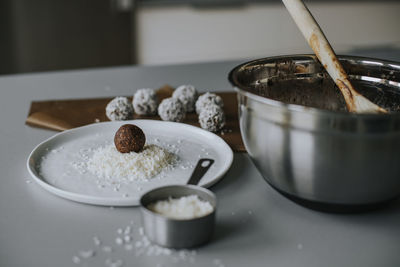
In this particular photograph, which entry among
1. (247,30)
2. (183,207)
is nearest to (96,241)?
(183,207)

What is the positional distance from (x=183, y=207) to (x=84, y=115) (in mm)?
601

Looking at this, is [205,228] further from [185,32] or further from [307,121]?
[185,32]

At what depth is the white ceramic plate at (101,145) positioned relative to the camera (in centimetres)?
76

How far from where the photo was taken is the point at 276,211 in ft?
2.40

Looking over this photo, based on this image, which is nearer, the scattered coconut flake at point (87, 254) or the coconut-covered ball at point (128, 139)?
the scattered coconut flake at point (87, 254)

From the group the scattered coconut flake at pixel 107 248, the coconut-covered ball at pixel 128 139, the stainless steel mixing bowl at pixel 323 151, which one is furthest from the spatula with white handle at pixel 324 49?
the scattered coconut flake at pixel 107 248

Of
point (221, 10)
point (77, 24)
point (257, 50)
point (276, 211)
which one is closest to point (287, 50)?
point (257, 50)

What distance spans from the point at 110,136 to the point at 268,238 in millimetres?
482

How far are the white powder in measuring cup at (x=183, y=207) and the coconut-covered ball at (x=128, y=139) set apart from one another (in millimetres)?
207

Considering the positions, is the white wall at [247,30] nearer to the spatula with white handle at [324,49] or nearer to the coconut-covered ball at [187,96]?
the coconut-covered ball at [187,96]

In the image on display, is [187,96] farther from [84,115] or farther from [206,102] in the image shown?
[84,115]

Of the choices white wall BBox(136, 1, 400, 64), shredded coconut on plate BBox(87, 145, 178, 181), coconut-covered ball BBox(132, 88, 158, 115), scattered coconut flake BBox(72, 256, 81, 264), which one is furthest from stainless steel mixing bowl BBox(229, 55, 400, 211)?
white wall BBox(136, 1, 400, 64)

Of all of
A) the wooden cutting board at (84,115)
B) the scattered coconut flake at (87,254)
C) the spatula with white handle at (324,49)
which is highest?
the spatula with white handle at (324,49)

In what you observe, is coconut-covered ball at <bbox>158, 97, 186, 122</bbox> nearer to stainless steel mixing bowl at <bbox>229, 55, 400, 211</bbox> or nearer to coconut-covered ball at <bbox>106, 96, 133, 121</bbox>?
coconut-covered ball at <bbox>106, 96, 133, 121</bbox>
